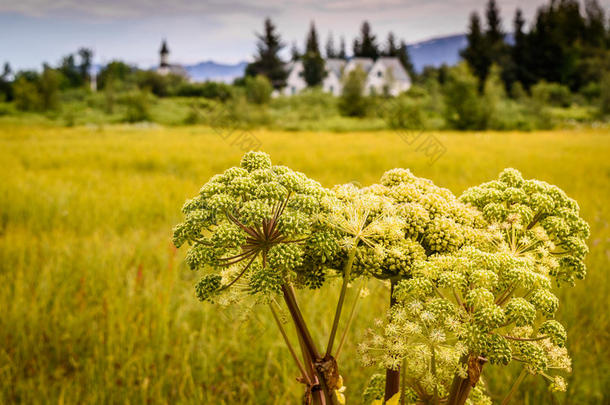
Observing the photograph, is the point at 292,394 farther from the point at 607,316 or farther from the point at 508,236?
the point at 607,316

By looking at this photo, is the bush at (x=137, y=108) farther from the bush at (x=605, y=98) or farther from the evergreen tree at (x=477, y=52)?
the evergreen tree at (x=477, y=52)

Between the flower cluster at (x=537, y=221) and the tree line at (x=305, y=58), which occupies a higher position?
the tree line at (x=305, y=58)

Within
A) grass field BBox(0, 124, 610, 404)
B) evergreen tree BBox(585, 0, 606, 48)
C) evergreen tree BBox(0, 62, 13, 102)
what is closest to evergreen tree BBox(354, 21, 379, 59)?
evergreen tree BBox(585, 0, 606, 48)

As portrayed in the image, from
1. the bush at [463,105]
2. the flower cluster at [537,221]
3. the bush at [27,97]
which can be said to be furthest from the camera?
the bush at [27,97]

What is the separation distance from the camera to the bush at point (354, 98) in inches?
1719

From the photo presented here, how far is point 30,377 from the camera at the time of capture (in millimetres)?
2934

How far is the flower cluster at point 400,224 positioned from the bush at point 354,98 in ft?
143

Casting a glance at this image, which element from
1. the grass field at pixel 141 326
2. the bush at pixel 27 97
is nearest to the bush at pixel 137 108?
the bush at pixel 27 97

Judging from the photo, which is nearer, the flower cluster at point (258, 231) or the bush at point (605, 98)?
the flower cluster at point (258, 231)

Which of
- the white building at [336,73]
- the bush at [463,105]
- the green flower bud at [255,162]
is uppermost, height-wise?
the white building at [336,73]

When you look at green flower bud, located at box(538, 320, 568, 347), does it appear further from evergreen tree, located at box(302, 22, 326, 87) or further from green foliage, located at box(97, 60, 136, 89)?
evergreen tree, located at box(302, 22, 326, 87)

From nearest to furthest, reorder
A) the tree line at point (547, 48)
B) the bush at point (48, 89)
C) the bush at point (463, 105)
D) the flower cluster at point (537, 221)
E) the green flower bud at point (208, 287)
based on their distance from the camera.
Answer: the green flower bud at point (208, 287), the flower cluster at point (537, 221), the bush at point (463, 105), the bush at point (48, 89), the tree line at point (547, 48)

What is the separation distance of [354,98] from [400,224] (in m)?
45.4

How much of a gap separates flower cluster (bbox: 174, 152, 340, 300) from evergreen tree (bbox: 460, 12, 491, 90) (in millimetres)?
71513
